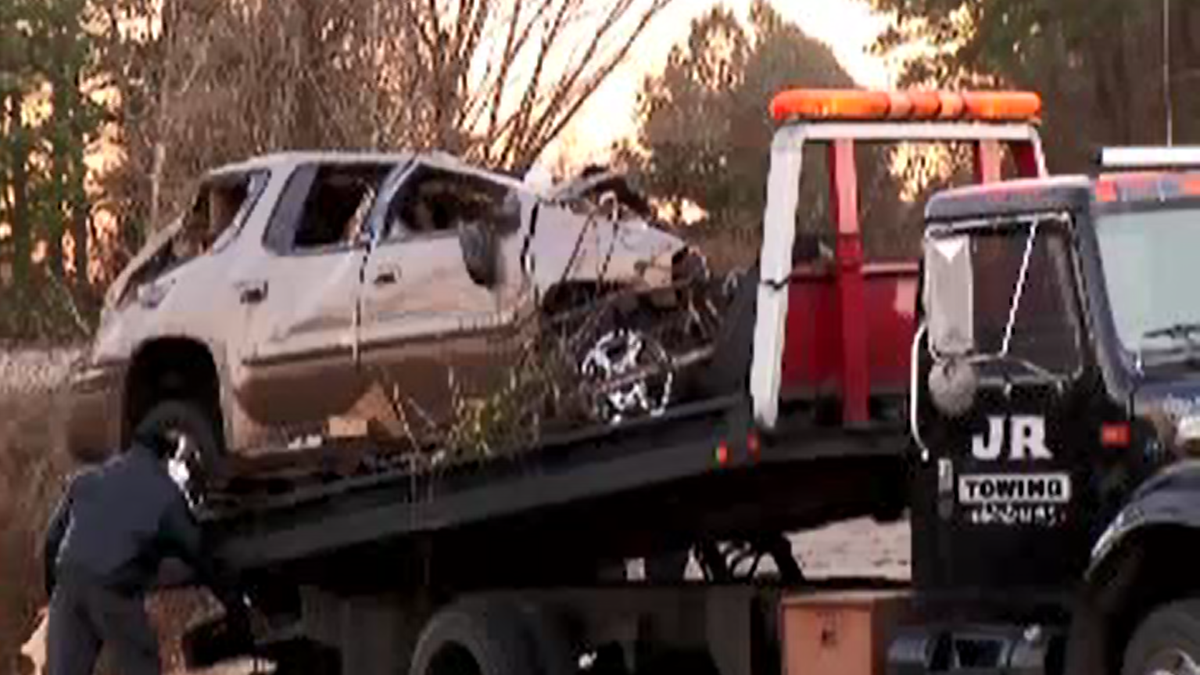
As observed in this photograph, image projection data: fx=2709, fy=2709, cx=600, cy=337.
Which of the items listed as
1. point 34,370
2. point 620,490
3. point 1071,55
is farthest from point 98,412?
point 1071,55

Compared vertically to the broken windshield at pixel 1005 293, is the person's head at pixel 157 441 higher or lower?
lower

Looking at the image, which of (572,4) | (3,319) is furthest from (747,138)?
(3,319)

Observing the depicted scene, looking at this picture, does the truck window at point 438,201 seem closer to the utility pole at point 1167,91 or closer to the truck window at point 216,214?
the truck window at point 216,214

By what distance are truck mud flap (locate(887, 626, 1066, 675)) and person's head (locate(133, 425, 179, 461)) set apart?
4.28m

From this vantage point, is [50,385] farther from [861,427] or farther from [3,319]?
[3,319]

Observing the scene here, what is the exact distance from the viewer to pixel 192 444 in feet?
43.1

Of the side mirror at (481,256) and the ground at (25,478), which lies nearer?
the side mirror at (481,256)

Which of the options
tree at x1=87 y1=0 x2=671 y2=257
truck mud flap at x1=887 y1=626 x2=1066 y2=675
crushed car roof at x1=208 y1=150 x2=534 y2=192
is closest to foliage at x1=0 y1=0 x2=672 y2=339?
tree at x1=87 y1=0 x2=671 y2=257

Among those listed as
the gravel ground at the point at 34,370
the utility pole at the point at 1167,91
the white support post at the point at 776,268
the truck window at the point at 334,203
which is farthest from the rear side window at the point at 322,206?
the gravel ground at the point at 34,370

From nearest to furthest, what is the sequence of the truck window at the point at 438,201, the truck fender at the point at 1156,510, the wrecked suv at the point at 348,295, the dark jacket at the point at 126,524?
the truck fender at the point at 1156,510 < the wrecked suv at the point at 348,295 < the dark jacket at the point at 126,524 < the truck window at the point at 438,201

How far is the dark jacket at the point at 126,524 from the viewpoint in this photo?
40.1ft

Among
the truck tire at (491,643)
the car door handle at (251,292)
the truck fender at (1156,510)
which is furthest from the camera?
the car door handle at (251,292)

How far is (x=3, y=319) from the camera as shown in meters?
38.0

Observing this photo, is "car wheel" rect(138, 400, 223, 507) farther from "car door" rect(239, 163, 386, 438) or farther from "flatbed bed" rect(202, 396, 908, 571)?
"car door" rect(239, 163, 386, 438)
